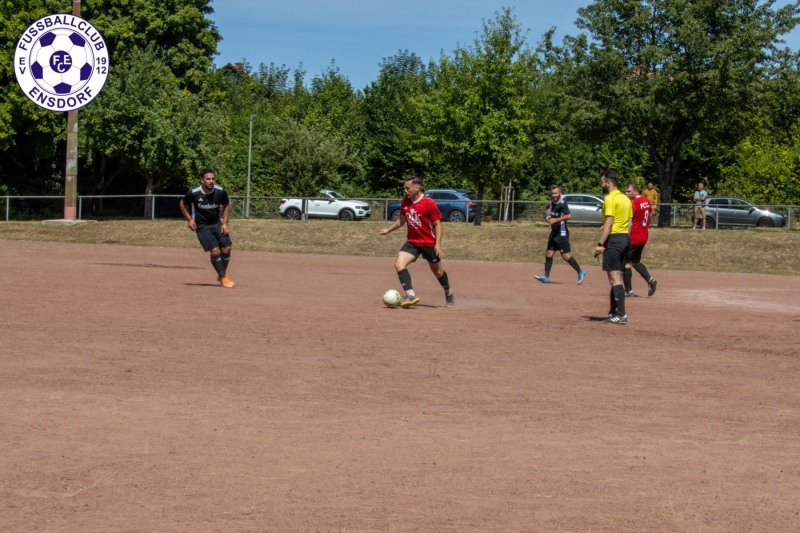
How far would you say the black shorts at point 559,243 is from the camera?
23.0m

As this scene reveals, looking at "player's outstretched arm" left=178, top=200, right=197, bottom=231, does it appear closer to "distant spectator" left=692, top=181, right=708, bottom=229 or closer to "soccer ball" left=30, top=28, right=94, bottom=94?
"soccer ball" left=30, top=28, right=94, bottom=94

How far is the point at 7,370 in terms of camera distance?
31.7ft

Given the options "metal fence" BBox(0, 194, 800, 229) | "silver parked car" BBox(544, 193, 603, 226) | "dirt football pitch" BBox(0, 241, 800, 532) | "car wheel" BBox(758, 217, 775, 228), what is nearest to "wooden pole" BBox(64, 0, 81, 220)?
"metal fence" BBox(0, 194, 800, 229)

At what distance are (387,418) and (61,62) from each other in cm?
2654

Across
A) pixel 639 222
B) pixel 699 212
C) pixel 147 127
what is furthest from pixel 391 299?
pixel 147 127

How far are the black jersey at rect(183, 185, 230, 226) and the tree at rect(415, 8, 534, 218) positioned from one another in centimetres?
2741

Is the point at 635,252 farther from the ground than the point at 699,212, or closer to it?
closer to it

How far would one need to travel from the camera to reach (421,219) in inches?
639

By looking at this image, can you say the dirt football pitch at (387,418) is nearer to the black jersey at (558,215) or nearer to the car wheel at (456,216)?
the black jersey at (558,215)

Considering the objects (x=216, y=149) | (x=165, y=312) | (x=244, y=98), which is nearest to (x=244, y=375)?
(x=165, y=312)

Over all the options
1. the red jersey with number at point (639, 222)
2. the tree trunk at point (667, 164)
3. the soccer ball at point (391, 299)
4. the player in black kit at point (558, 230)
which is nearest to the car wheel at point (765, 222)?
the tree trunk at point (667, 164)

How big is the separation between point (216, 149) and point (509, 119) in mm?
15404

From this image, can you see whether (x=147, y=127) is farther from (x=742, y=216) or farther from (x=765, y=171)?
(x=765, y=171)

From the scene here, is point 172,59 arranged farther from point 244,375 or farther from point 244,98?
point 244,375
